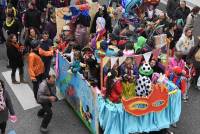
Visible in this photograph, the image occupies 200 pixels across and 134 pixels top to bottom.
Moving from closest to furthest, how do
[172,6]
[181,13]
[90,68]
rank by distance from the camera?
[90,68]
[181,13]
[172,6]

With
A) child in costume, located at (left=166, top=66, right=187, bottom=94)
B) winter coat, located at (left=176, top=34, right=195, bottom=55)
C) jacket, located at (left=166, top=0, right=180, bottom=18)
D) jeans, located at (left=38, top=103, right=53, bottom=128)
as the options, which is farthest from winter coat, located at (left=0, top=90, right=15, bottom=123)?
jacket, located at (left=166, top=0, right=180, bottom=18)

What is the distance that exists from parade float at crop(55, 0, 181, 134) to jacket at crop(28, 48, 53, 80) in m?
0.81

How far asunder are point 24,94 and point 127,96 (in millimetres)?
3239

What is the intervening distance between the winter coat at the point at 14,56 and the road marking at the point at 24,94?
22.0 inches

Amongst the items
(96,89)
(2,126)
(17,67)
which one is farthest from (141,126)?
(17,67)

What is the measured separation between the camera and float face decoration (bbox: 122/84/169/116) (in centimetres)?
728

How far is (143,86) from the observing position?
24.6 ft

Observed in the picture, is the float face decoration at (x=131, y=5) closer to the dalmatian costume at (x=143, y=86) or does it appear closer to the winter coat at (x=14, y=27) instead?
the winter coat at (x=14, y=27)

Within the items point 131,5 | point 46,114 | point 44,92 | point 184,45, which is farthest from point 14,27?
point 184,45

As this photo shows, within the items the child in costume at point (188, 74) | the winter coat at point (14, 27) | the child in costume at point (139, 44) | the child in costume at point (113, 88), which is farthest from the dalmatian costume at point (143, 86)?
the winter coat at point (14, 27)

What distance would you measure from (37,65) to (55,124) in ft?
4.38

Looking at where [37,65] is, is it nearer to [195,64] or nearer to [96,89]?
[96,89]

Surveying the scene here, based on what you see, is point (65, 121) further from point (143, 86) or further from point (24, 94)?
point (143, 86)

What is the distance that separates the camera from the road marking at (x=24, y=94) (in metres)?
9.42
